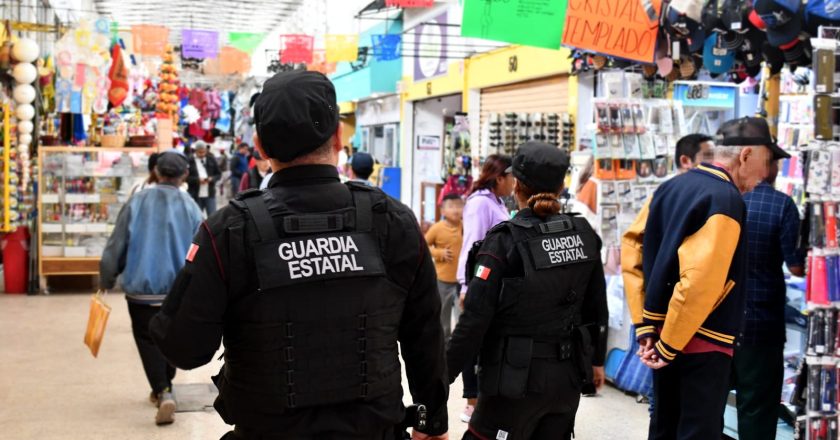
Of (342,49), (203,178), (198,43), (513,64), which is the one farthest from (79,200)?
(198,43)

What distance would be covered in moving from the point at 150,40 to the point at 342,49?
332cm

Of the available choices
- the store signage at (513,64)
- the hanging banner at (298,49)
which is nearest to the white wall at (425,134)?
the hanging banner at (298,49)

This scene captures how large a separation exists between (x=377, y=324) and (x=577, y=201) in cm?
472

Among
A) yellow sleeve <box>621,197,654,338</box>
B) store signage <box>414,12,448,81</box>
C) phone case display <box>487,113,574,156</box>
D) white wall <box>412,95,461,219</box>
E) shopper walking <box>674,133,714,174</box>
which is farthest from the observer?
white wall <box>412,95,461,219</box>

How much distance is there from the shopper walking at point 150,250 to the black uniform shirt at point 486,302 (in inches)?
102

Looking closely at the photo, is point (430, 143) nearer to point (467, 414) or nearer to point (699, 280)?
point (467, 414)

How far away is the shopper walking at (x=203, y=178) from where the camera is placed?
46.5 feet

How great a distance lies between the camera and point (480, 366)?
355 cm

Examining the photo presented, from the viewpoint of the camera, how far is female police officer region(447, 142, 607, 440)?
11.1 feet

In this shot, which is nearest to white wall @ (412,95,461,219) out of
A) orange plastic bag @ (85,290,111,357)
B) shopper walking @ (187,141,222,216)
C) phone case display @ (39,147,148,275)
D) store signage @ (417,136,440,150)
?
store signage @ (417,136,440,150)

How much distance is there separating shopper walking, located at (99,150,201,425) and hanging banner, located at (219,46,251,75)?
497 inches

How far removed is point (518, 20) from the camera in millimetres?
6031

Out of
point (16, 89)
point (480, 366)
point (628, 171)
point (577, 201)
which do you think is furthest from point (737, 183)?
point (16, 89)

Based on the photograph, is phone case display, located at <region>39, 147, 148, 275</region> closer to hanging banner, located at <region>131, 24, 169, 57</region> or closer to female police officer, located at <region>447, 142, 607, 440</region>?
hanging banner, located at <region>131, 24, 169, 57</region>
